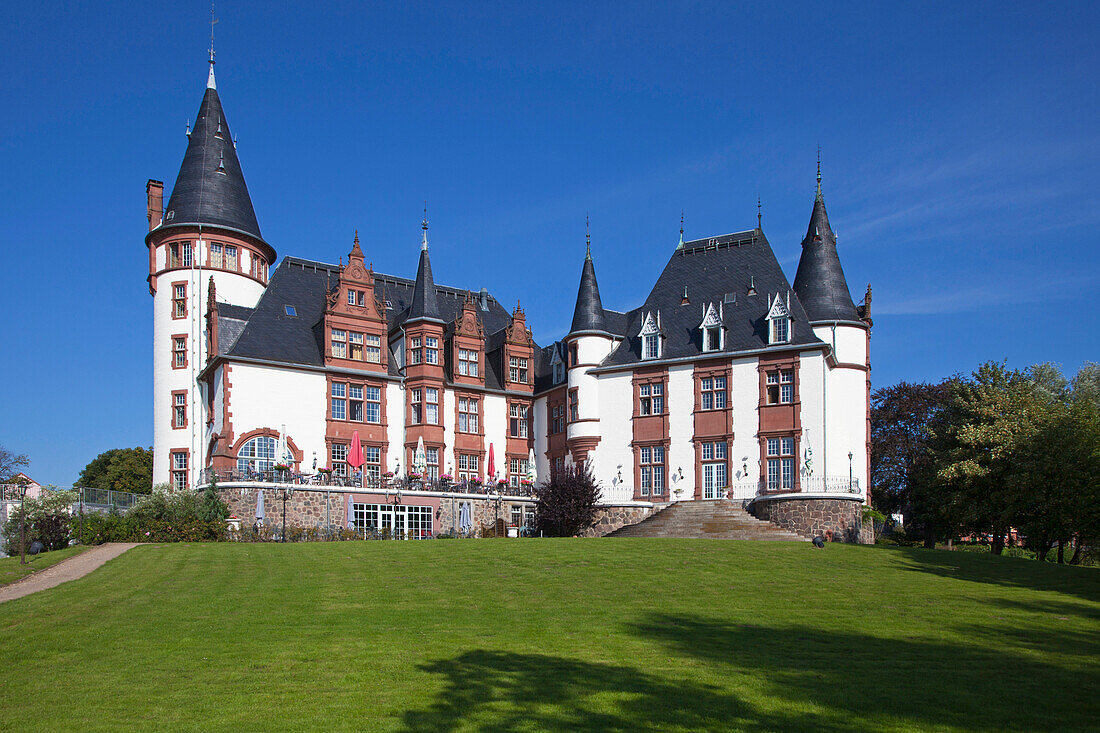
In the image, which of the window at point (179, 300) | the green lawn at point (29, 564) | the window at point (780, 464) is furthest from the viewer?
the window at point (179, 300)

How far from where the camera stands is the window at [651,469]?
45031 mm

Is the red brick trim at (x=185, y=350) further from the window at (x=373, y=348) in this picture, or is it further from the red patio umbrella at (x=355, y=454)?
the red patio umbrella at (x=355, y=454)

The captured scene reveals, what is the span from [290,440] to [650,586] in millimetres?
28310

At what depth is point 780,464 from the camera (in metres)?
41.7

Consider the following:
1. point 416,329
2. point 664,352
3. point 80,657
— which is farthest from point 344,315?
point 80,657

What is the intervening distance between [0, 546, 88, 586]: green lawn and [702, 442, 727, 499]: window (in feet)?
87.6

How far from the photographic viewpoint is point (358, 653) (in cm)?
1310

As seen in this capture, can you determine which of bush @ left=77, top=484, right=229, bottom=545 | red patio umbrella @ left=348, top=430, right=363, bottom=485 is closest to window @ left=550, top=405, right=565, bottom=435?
red patio umbrella @ left=348, top=430, right=363, bottom=485

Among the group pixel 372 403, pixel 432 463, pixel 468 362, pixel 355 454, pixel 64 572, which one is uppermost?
pixel 468 362

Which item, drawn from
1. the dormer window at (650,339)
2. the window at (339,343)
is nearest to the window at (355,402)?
the window at (339,343)

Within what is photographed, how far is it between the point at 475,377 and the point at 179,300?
16202 mm

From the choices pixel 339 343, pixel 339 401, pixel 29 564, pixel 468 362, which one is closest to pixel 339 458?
pixel 339 401

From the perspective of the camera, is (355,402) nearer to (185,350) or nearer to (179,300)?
(185,350)

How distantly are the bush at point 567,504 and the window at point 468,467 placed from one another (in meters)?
8.08
